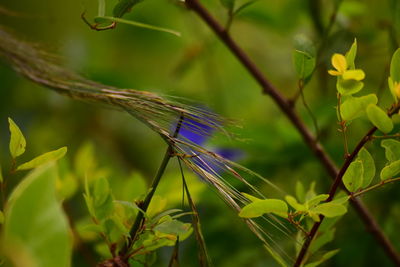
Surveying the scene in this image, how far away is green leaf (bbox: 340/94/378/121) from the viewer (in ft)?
1.32

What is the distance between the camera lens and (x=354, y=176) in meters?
0.42

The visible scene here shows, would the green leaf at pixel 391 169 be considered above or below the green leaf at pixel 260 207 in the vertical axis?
below

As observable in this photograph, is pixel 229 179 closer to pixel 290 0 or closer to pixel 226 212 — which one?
pixel 226 212

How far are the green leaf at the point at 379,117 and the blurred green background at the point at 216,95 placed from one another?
175 millimetres

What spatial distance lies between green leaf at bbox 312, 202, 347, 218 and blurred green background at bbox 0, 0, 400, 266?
0.55 ft

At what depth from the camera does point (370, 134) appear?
41 cm

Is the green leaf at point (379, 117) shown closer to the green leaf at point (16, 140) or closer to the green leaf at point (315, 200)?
the green leaf at point (315, 200)

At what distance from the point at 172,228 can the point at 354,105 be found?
0.15 meters

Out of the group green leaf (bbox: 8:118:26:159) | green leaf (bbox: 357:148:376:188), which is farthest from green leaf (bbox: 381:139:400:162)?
green leaf (bbox: 8:118:26:159)

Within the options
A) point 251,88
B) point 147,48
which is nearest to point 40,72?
point 251,88

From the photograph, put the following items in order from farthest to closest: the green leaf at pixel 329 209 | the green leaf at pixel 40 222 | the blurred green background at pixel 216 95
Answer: the blurred green background at pixel 216 95 → the green leaf at pixel 329 209 → the green leaf at pixel 40 222

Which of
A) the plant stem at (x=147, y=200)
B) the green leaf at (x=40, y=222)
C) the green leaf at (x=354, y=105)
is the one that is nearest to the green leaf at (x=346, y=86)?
the green leaf at (x=354, y=105)

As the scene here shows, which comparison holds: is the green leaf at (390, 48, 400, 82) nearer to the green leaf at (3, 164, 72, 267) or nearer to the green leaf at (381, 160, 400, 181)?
the green leaf at (381, 160, 400, 181)

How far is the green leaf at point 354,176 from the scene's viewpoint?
415 mm
